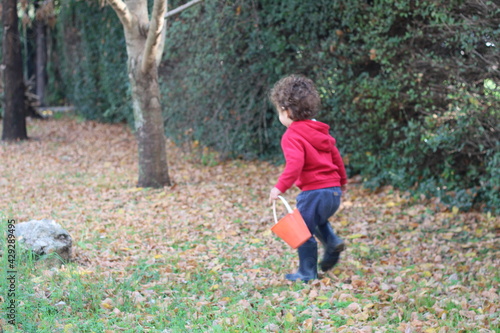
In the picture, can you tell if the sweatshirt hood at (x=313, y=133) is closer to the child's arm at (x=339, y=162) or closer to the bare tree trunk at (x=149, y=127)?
the child's arm at (x=339, y=162)

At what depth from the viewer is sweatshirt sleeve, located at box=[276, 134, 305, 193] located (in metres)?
4.04

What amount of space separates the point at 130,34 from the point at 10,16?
6427 millimetres

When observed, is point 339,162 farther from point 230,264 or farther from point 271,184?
point 271,184

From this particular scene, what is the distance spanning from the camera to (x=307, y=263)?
4398 millimetres

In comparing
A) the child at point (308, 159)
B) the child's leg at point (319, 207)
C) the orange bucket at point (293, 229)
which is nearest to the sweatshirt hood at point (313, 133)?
the child at point (308, 159)

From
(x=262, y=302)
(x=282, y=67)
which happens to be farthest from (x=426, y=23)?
(x=262, y=302)

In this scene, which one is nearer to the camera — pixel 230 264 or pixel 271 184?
pixel 230 264

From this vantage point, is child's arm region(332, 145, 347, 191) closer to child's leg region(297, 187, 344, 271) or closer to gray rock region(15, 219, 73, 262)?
child's leg region(297, 187, 344, 271)

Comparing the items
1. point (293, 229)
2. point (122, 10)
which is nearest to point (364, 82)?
point (122, 10)

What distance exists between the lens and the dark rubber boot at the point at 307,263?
4352mm

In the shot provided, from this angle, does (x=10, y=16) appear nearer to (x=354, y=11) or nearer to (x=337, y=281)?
(x=354, y=11)

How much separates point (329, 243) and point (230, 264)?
101 cm

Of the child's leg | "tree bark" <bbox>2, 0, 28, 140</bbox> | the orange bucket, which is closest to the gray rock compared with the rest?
the orange bucket

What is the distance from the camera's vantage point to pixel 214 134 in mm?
9820
